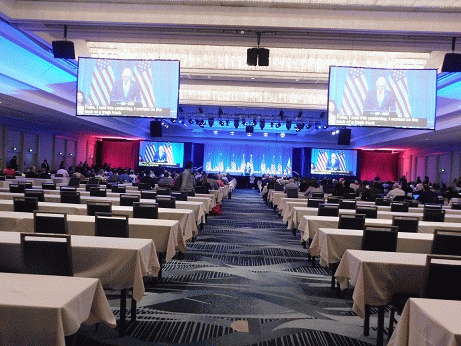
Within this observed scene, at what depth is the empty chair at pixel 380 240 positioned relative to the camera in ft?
17.4

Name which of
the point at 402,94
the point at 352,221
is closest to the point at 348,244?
the point at 352,221

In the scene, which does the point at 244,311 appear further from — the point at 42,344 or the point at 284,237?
the point at 284,237

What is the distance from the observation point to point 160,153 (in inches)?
1423

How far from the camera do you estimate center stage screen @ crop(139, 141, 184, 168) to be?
36031 millimetres

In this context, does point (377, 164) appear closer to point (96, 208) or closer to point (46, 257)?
point (96, 208)

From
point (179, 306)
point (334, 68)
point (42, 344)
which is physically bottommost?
point (179, 306)

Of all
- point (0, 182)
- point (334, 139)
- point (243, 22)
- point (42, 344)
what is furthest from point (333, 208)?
point (334, 139)

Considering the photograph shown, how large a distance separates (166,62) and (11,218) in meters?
5.67

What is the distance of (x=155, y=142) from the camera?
36.0m

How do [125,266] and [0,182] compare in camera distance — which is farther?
[0,182]

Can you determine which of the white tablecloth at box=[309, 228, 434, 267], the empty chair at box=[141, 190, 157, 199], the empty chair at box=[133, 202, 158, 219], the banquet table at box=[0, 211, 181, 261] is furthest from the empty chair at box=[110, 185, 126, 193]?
the white tablecloth at box=[309, 228, 434, 267]

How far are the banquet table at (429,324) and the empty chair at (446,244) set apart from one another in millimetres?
2179

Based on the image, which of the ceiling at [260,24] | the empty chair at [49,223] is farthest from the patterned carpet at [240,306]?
the ceiling at [260,24]

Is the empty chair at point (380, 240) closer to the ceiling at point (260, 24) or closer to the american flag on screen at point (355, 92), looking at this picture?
the ceiling at point (260, 24)
